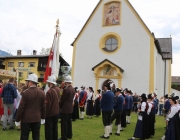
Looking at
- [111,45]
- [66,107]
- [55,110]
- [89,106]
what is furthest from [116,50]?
[55,110]

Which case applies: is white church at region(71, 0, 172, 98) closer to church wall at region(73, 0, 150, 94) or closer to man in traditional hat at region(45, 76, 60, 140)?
church wall at region(73, 0, 150, 94)

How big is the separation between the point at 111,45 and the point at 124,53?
2.06 meters

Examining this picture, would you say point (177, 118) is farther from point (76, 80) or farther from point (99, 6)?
point (99, 6)

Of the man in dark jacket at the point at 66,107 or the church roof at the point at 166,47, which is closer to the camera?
the man in dark jacket at the point at 66,107

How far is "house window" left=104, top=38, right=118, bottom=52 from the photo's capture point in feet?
78.6

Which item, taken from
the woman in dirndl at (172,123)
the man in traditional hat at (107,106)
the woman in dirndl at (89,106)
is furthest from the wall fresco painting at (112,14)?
the woman in dirndl at (172,123)

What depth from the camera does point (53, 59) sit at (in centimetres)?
887

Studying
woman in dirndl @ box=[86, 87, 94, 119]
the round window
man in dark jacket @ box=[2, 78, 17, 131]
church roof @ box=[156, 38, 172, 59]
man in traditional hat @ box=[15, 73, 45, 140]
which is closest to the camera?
man in traditional hat @ box=[15, 73, 45, 140]

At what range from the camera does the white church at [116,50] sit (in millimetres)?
22000

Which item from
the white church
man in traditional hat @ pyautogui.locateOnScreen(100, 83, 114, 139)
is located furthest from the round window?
man in traditional hat @ pyautogui.locateOnScreen(100, 83, 114, 139)

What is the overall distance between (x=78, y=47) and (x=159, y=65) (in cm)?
1052

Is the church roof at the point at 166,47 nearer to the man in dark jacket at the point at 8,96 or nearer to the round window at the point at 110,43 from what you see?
the round window at the point at 110,43

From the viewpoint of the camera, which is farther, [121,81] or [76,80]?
[76,80]

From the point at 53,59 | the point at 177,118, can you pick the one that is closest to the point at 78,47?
the point at 53,59
